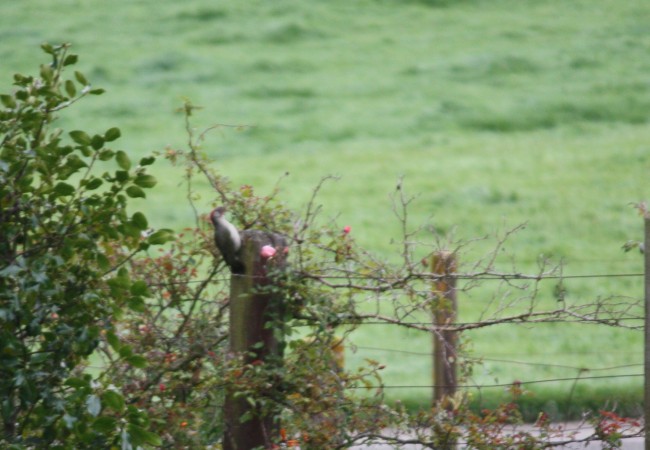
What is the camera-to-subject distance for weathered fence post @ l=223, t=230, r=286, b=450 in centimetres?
388

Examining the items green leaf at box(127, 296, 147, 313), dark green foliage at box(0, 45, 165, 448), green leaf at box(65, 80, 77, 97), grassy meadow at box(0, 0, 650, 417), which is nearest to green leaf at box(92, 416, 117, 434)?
dark green foliage at box(0, 45, 165, 448)

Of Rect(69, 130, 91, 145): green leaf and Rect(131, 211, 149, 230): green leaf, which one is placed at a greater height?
Rect(69, 130, 91, 145): green leaf

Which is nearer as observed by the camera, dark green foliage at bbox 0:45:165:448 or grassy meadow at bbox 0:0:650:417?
dark green foliage at bbox 0:45:165:448

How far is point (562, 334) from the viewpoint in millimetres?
9117

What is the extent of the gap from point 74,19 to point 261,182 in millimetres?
7839

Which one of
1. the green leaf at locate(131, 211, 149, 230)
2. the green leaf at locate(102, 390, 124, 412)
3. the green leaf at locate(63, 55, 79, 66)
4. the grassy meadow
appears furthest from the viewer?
the grassy meadow

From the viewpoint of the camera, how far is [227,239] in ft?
12.7

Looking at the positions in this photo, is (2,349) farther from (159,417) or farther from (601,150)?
(601,150)

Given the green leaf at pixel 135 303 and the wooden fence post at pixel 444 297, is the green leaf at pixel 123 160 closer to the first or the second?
the green leaf at pixel 135 303

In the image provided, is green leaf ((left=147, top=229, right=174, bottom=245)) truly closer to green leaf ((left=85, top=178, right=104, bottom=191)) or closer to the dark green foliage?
the dark green foliage

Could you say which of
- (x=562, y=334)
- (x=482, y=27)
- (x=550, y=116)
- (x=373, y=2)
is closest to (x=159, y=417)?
(x=562, y=334)

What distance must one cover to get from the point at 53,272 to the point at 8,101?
0.59m

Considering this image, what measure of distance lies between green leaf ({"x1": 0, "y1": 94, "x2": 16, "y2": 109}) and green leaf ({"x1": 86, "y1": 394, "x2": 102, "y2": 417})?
103cm

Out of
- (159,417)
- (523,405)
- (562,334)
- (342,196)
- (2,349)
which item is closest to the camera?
(2,349)
